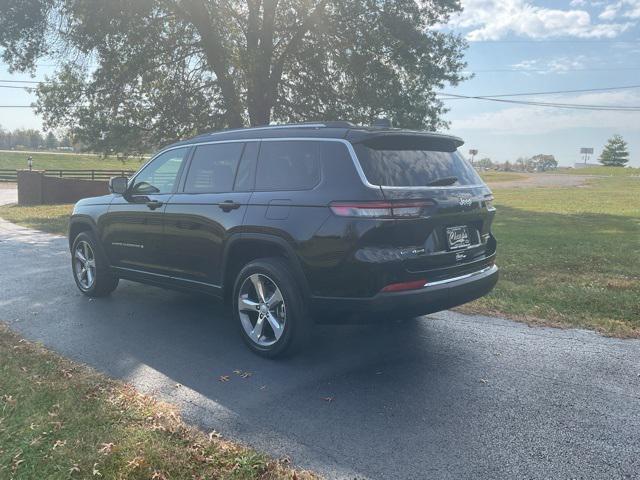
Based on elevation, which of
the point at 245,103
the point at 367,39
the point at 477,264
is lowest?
the point at 477,264

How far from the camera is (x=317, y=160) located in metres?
4.14

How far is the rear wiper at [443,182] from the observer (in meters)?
4.09

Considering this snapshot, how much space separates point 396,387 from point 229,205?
6.81ft

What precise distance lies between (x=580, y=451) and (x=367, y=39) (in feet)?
52.4

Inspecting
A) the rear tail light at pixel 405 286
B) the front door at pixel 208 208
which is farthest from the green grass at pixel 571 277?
the front door at pixel 208 208

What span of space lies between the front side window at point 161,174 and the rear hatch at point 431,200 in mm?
2290

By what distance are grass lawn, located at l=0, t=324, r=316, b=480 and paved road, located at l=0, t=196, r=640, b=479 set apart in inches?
7.2

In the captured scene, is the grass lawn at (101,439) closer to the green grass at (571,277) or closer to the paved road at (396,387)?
the paved road at (396,387)

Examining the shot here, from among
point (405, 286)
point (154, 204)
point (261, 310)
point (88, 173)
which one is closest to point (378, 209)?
point (405, 286)

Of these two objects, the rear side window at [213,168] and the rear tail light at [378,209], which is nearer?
the rear tail light at [378,209]

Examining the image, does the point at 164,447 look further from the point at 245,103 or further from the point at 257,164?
the point at 245,103

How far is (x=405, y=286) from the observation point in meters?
3.81

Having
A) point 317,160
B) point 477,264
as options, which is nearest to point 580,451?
point 477,264

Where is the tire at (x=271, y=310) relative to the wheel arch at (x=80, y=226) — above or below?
below
